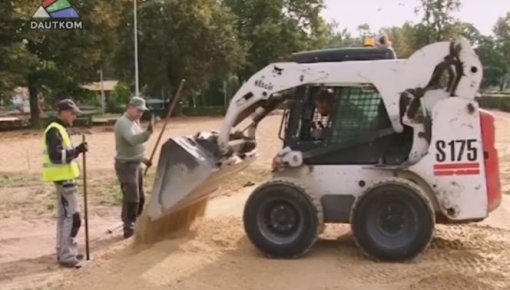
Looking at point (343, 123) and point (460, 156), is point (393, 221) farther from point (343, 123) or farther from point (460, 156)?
point (343, 123)

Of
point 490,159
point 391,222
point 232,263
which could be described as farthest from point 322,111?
point 232,263

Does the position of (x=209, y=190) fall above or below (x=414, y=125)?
below

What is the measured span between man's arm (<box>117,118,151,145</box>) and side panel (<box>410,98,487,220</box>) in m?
3.36

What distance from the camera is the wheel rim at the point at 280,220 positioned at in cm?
779

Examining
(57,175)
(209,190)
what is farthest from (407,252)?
(57,175)

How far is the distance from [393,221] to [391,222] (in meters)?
0.02

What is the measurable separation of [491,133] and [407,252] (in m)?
1.48

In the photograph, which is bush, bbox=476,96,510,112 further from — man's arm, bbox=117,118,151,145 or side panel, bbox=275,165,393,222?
side panel, bbox=275,165,393,222

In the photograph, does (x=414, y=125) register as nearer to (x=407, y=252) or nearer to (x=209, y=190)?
(x=407, y=252)

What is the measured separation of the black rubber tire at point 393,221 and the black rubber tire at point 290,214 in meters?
0.42

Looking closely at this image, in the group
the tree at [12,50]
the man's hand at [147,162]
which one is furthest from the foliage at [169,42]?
the man's hand at [147,162]

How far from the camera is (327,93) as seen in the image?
810 centimetres

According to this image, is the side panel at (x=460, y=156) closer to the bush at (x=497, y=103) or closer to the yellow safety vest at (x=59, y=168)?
the yellow safety vest at (x=59, y=168)

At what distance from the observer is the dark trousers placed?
9.34 metres
